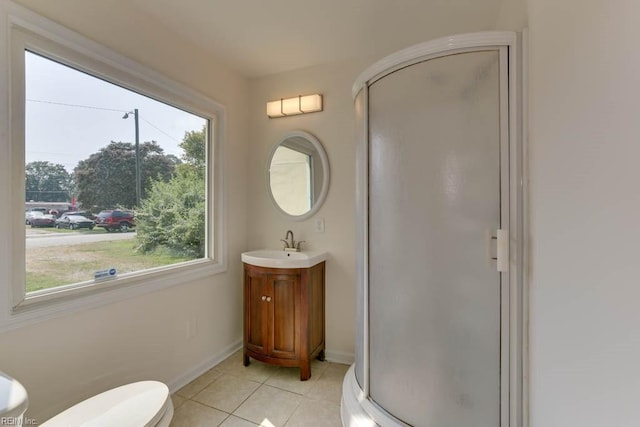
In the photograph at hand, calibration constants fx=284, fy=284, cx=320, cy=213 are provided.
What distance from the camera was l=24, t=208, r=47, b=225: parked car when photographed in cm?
131

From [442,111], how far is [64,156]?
1865 millimetres

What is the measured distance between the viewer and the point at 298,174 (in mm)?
2574

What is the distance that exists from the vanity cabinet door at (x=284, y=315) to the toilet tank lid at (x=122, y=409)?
945mm

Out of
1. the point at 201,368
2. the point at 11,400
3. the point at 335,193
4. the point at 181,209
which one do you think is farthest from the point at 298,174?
the point at 11,400

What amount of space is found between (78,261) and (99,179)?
459 mm

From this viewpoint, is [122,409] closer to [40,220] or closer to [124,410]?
[124,410]

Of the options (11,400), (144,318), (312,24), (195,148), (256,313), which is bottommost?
(256,313)

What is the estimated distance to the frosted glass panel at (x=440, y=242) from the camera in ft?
3.94

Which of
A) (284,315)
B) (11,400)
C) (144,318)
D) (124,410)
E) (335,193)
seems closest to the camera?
(11,400)

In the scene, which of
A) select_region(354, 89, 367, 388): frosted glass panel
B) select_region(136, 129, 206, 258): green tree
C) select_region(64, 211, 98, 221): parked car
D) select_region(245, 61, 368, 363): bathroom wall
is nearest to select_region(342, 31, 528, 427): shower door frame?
select_region(354, 89, 367, 388): frosted glass panel

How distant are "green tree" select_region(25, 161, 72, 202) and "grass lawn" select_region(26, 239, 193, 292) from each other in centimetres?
25

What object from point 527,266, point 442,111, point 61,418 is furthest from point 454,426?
point 61,418

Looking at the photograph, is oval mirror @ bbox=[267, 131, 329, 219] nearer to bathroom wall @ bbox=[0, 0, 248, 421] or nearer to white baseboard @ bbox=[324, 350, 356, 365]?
bathroom wall @ bbox=[0, 0, 248, 421]

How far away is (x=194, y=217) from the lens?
2268mm
